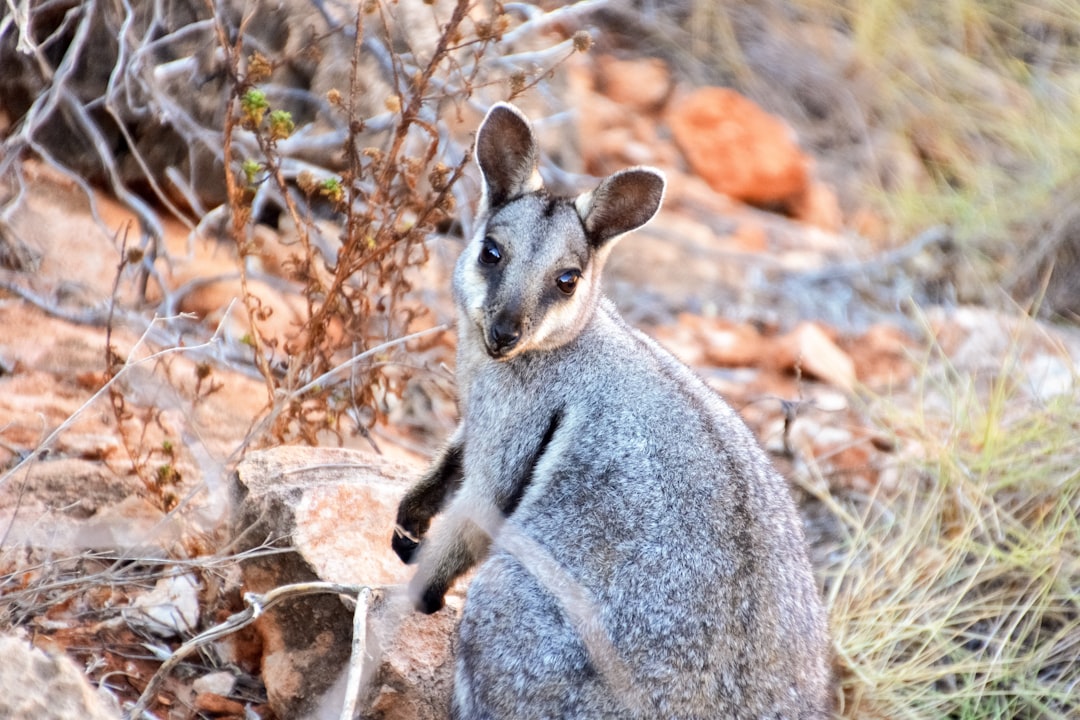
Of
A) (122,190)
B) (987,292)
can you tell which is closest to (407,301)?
(122,190)

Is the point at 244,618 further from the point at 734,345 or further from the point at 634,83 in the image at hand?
the point at 634,83

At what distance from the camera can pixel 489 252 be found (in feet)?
15.0

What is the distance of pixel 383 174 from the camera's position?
16.9 feet

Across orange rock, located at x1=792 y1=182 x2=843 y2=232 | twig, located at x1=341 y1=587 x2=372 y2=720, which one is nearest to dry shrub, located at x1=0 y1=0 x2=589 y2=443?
twig, located at x1=341 y1=587 x2=372 y2=720

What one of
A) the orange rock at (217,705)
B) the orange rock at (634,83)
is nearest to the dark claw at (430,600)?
the orange rock at (217,705)

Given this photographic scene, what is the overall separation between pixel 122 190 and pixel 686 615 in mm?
4338

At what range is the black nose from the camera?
4.30 m

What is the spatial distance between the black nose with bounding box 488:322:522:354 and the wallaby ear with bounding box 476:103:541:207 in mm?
697

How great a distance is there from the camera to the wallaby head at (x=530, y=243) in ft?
14.5

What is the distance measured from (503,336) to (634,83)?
22.9 feet

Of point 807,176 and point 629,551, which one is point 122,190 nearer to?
point 629,551

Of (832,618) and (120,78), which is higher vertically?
(120,78)

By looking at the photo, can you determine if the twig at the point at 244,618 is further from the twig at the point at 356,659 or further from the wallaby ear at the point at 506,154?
the wallaby ear at the point at 506,154

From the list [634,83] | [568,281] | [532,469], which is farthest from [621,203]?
[634,83]
